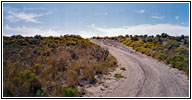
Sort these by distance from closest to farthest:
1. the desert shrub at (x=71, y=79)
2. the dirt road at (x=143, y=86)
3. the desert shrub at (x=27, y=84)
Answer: the desert shrub at (x=27, y=84)
the dirt road at (x=143, y=86)
the desert shrub at (x=71, y=79)

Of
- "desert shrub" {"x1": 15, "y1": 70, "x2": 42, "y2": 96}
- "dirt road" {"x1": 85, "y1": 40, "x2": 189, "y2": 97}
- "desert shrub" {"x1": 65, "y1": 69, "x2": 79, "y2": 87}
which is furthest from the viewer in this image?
"desert shrub" {"x1": 65, "y1": 69, "x2": 79, "y2": 87}

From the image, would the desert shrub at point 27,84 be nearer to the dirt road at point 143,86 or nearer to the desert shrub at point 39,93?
the desert shrub at point 39,93

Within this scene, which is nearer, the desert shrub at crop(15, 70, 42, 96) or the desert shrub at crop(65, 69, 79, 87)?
the desert shrub at crop(15, 70, 42, 96)

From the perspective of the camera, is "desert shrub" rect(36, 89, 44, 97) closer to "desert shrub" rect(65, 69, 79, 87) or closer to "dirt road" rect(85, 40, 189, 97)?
"desert shrub" rect(65, 69, 79, 87)

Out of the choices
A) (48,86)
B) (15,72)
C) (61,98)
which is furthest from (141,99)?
(15,72)

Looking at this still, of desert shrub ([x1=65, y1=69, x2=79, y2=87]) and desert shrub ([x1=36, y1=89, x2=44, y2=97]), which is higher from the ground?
desert shrub ([x1=65, y1=69, x2=79, y2=87])

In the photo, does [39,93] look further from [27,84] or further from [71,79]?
[71,79]

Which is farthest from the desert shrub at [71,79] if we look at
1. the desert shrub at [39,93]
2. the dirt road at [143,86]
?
the desert shrub at [39,93]

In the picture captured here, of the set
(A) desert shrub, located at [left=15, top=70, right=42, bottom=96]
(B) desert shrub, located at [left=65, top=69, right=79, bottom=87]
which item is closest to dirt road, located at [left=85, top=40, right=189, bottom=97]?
(B) desert shrub, located at [left=65, top=69, right=79, bottom=87]

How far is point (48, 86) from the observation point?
7438 mm

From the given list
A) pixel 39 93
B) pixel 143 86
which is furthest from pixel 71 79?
pixel 143 86

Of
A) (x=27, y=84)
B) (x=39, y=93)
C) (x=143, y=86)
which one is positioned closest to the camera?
(x=39, y=93)

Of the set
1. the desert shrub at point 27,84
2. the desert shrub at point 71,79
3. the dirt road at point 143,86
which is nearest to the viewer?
the desert shrub at point 27,84

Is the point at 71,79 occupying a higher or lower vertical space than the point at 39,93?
higher
